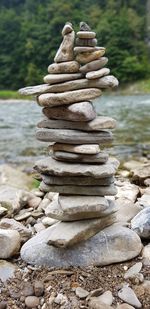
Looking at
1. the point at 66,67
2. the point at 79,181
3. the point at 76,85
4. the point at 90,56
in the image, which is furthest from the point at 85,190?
the point at 90,56

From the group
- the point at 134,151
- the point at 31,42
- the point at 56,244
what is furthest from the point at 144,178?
the point at 31,42

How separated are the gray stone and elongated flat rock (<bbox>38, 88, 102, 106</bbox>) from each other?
67.0 inches

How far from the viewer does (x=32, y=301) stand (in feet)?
14.7

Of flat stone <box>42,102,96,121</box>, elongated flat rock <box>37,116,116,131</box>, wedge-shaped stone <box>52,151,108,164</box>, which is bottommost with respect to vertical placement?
wedge-shaped stone <box>52,151,108,164</box>

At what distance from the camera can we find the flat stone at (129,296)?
14.4 ft

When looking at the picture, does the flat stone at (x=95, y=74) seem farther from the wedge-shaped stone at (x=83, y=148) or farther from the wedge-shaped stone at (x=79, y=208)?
the wedge-shaped stone at (x=79, y=208)

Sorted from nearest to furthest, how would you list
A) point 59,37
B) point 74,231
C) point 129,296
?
point 129,296 → point 74,231 → point 59,37

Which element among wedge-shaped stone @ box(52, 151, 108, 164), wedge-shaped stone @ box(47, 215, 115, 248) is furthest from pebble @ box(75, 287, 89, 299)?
wedge-shaped stone @ box(52, 151, 108, 164)

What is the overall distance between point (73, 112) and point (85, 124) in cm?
23

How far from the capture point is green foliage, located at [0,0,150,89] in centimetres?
6956

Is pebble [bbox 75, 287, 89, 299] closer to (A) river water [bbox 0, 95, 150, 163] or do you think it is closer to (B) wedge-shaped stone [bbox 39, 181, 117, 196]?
(B) wedge-shaped stone [bbox 39, 181, 117, 196]

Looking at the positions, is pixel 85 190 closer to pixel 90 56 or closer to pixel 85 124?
pixel 85 124

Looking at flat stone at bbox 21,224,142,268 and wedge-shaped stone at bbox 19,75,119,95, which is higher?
wedge-shaped stone at bbox 19,75,119,95

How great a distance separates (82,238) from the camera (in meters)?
5.09
